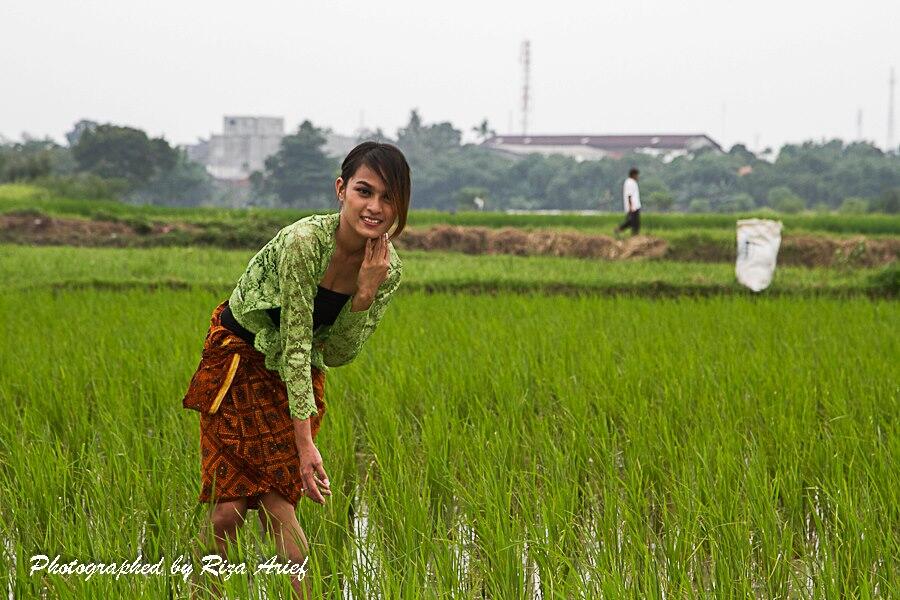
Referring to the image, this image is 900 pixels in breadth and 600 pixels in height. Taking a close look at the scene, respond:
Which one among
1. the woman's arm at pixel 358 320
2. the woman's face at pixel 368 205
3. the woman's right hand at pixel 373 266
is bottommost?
the woman's arm at pixel 358 320

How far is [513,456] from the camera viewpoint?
9.77ft

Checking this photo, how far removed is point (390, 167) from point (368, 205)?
0.27 feet

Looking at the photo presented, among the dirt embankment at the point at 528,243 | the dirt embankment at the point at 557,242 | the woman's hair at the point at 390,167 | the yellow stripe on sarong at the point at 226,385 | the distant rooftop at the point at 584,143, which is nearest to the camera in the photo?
the woman's hair at the point at 390,167

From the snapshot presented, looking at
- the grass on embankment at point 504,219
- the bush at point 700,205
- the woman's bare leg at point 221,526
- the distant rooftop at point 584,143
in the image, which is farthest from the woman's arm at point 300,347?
the distant rooftop at point 584,143

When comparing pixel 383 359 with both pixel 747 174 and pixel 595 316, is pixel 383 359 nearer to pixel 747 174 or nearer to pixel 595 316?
pixel 595 316

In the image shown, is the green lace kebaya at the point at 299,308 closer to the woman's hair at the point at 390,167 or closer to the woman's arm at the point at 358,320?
the woman's arm at the point at 358,320

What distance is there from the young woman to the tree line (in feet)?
75.0

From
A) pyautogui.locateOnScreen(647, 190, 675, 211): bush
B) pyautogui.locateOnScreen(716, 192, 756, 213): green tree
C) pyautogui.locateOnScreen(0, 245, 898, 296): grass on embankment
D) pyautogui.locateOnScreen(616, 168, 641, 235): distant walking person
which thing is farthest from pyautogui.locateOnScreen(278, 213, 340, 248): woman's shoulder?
pyautogui.locateOnScreen(716, 192, 756, 213): green tree

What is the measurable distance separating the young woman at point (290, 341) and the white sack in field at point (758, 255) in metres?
6.52

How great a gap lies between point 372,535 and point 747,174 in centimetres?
2883

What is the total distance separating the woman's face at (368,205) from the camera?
6.55 ft

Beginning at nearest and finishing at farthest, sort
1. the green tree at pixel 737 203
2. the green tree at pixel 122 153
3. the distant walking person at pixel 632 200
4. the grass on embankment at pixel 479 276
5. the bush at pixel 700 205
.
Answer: the grass on embankment at pixel 479 276, the distant walking person at pixel 632 200, the green tree at pixel 122 153, the green tree at pixel 737 203, the bush at pixel 700 205

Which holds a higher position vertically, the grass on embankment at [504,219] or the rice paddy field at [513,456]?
the grass on embankment at [504,219]

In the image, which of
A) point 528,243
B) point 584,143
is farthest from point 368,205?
point 584,143
